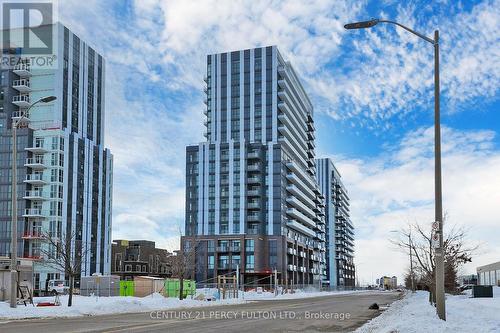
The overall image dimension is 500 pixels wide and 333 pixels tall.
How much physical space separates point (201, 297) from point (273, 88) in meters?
91.9

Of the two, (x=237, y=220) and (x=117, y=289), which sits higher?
(x=237, y=220)

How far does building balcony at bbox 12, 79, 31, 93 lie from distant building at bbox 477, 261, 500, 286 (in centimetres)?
9854

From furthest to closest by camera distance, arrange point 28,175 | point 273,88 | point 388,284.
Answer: point 388,284 → point 273,88 → point 28,175

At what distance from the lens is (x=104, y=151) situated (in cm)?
13100

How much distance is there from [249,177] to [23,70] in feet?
170

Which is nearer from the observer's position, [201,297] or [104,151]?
[201,297]

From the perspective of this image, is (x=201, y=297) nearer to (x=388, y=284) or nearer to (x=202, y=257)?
(x=202, y=257)

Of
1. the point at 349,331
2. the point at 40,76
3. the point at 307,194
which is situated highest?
the point at 40,76

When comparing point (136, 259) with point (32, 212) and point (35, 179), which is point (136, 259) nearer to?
point (32, 212)

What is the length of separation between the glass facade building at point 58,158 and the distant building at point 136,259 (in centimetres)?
1947

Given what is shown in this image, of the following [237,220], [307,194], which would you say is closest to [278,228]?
[237,220]

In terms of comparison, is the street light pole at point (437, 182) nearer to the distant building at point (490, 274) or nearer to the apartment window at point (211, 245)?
the distant building at point (490, 274)

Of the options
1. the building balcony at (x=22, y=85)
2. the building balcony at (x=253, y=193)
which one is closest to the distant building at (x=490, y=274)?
the building balcony at (x=253, y=193)

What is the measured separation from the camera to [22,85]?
116625 mm
